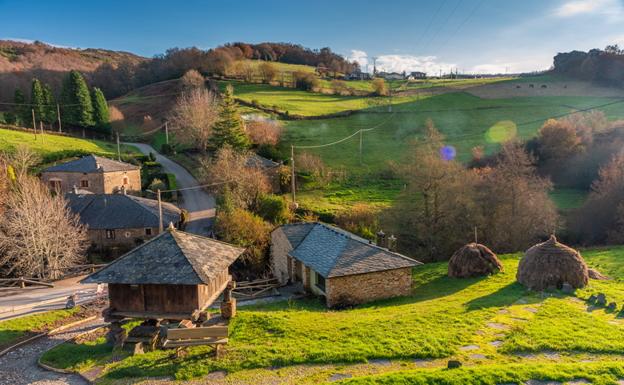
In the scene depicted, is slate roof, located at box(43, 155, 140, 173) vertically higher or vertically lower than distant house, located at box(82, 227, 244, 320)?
higher

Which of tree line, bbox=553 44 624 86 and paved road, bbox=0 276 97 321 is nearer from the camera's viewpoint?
paved road, bbox=0 276 97 321

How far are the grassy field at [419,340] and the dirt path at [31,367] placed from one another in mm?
628

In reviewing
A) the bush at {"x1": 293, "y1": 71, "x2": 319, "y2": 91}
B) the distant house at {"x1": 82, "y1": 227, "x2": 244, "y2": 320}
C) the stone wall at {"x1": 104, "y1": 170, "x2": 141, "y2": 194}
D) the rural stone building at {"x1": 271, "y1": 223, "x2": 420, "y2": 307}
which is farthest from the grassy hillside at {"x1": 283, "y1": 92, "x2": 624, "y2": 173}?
the distant house at {"x1": 82, "y1": 227, "x2": 244, "y2": 320}

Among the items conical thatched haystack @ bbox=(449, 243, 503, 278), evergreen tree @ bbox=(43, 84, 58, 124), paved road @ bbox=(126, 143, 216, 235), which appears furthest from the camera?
evergreen tree @ bbox=(43, 84, 58, 124)

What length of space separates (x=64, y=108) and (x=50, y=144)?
17810mm

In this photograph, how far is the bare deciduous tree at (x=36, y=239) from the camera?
29969 mm

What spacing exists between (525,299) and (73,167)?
46.1 metres

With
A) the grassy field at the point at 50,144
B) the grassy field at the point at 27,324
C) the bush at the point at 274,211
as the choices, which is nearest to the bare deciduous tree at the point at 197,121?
the grassy field at the point at 50,144

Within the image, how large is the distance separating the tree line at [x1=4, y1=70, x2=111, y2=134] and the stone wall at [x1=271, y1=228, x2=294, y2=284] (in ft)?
191

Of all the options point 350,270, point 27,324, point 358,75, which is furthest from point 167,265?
point 358,75

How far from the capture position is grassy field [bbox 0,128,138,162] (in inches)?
2201

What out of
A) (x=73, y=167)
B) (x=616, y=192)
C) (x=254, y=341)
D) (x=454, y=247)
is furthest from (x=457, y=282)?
(x=73, y=167)

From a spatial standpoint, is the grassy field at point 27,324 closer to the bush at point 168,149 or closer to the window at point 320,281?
the window at point 320,281

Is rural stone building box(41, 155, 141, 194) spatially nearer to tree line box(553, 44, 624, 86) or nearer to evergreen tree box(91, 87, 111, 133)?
evergreen tree box(91, 87, 111, 133)
